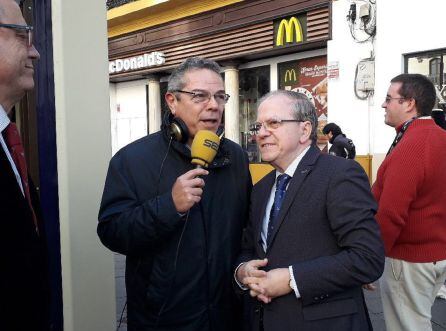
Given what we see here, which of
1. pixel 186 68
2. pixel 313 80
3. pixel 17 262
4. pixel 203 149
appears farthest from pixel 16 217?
pixel 313 80

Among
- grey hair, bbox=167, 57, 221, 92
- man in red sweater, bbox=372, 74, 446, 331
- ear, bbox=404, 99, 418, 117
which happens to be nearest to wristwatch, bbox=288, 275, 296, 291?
grey hair, bbox=167, 57, 221, 92

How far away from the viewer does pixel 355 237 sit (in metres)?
1.96

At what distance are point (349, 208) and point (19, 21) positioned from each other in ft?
4.86

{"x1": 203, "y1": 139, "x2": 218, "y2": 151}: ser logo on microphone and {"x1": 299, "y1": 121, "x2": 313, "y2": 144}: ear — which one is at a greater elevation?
{"x1": 299, "y1": 121, "x2": 313, "y2": 144}: ear

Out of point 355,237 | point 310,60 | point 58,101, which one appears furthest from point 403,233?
point 310,60

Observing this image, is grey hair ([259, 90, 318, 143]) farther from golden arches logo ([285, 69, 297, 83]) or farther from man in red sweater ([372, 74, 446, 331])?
golden arches logo ([285, 69, 297, 83])

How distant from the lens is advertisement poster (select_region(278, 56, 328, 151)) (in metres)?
12.1

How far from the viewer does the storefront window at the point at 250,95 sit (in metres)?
13.8

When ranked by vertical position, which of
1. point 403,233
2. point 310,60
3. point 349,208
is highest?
point 310,60

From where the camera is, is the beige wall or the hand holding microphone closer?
the hand holding microphone

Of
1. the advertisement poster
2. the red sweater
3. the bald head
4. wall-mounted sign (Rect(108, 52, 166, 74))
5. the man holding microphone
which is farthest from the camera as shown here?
wall-mounted sign (Rect(108, 52, 166, 74))

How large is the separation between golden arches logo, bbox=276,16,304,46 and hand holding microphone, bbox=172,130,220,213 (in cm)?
1045

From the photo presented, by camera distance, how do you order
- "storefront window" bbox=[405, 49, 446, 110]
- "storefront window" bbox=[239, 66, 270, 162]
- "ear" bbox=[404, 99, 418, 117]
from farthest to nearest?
"storefront window" bbox=[239, 66, 270, 162], "storefront window" bbox=[405, 49, 446, 110], "ear" bbox=[404, 99, 418, 117]

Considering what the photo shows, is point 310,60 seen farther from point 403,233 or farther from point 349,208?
point 349,208
